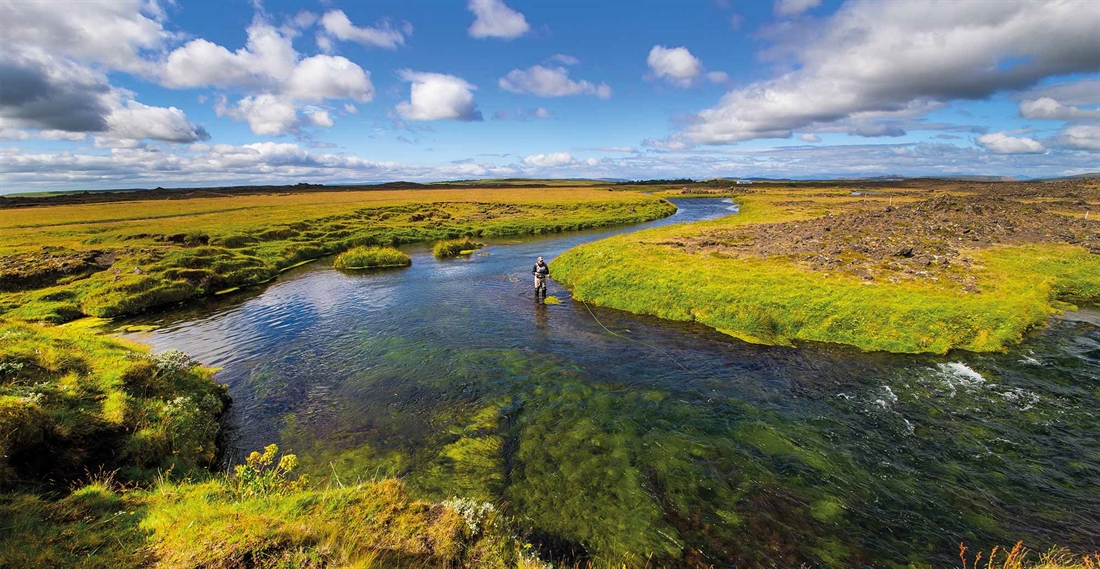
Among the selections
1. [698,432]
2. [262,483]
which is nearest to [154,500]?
[262,483]

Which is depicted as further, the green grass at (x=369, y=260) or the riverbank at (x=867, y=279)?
the green grass at (x=369, y=260)

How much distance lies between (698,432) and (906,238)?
39.8m

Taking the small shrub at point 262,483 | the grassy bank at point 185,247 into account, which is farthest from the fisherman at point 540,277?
the grassy bank at point 185,247

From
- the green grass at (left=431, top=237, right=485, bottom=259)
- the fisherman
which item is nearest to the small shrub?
the fisherman

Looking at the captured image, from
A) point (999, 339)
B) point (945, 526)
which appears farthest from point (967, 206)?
point (945, 526)

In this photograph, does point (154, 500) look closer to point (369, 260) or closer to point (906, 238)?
point (369, 260)

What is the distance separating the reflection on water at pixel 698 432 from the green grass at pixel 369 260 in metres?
21.3

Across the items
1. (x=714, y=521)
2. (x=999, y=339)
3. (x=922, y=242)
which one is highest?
(x=922, y=242)

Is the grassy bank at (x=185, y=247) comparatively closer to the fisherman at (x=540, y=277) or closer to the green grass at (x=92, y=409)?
the green grass at (x=92, y=409)

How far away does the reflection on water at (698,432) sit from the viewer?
35.4 ft

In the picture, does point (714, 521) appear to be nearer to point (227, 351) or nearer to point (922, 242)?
point (227, 351)

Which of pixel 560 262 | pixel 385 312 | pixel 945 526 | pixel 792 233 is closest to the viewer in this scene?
pixel 945 526

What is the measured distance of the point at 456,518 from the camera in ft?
28.8

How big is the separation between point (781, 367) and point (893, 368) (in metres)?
4.68
